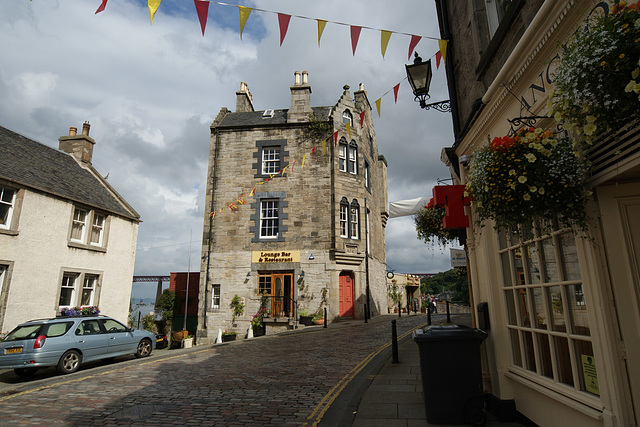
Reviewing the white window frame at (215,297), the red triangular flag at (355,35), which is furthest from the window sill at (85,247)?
the red triangular flag at (355,35)

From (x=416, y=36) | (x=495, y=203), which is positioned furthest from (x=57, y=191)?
(x=495, y=203)

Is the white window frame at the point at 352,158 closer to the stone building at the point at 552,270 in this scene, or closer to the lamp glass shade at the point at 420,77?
the lamp glass shade at the point at 420,77

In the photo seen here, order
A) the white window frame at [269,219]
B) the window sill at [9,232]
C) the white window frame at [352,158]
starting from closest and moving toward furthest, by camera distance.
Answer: the window sill at [9,232]
the white window frame at [269,219]
the white window frame at [352,158]

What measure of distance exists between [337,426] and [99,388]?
5130mm

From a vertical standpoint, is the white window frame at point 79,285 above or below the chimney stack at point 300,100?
below

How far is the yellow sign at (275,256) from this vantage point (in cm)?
2052

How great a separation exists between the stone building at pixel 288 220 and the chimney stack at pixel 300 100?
6cm

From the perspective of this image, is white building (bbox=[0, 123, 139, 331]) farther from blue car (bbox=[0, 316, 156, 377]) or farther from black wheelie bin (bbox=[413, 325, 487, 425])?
black wheelie bin (bbox=[413, 325, 487, 425])

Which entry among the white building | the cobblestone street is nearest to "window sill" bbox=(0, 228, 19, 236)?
the white building

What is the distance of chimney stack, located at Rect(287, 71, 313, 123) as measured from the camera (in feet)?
74.9

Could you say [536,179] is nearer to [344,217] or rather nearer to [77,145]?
[344,217]

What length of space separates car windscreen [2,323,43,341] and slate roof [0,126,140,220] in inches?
267

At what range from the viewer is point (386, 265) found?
92.4 ft

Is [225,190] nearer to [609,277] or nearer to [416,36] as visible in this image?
[416,36]
